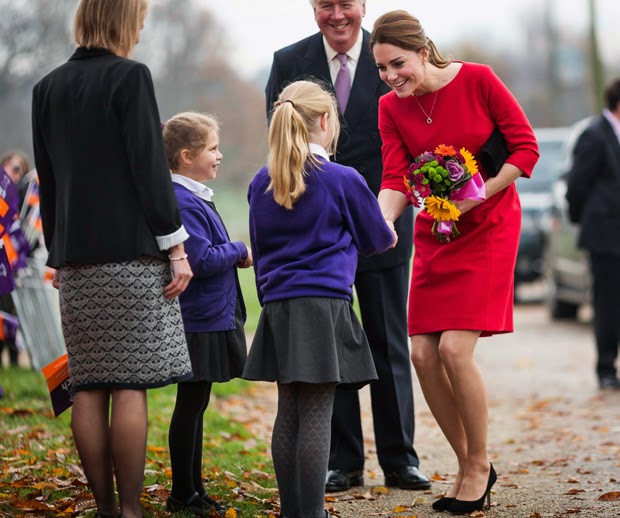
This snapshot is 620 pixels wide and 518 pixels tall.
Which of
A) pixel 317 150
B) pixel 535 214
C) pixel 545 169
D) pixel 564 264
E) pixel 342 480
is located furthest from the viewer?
pixel 545 169

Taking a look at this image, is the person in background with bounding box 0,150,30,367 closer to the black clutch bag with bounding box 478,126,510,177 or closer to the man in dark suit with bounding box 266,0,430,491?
the man in dark suit with bounding box 266,0,430,491

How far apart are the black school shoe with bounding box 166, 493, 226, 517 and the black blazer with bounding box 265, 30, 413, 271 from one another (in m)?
1.50

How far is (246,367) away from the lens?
479 centimetres

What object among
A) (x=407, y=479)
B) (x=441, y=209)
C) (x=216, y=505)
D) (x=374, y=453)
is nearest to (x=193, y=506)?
(x=216, y=505)

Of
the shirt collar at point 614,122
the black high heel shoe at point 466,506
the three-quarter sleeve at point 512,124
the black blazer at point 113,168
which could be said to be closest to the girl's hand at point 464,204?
the three-quarter sleeve at point 512,124

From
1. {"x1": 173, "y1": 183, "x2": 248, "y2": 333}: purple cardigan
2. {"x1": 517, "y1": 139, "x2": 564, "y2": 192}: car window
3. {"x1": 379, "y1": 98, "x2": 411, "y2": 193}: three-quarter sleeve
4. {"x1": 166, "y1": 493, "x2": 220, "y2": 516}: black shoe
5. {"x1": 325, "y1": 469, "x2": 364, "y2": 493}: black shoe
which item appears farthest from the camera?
{"x1": 517, "y1": 139, "x2": 564, "y2": 192}: car window

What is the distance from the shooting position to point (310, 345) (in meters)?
4.64

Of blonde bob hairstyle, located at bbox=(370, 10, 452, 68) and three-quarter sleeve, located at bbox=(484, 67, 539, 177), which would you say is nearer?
blonde bob hairstyle, located at bbox=(370, 10, 452, 68)

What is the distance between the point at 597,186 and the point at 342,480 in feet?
16.9

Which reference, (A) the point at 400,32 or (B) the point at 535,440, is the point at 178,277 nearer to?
(A) the point at 400,32

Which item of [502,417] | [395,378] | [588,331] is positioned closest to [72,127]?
[395,378]

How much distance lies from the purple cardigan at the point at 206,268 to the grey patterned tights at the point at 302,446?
434 millimetres

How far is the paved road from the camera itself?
553 centimetres

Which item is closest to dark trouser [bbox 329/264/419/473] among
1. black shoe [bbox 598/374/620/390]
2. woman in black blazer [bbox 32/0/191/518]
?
woman in black blazer [bbox 32/0/191/518]
